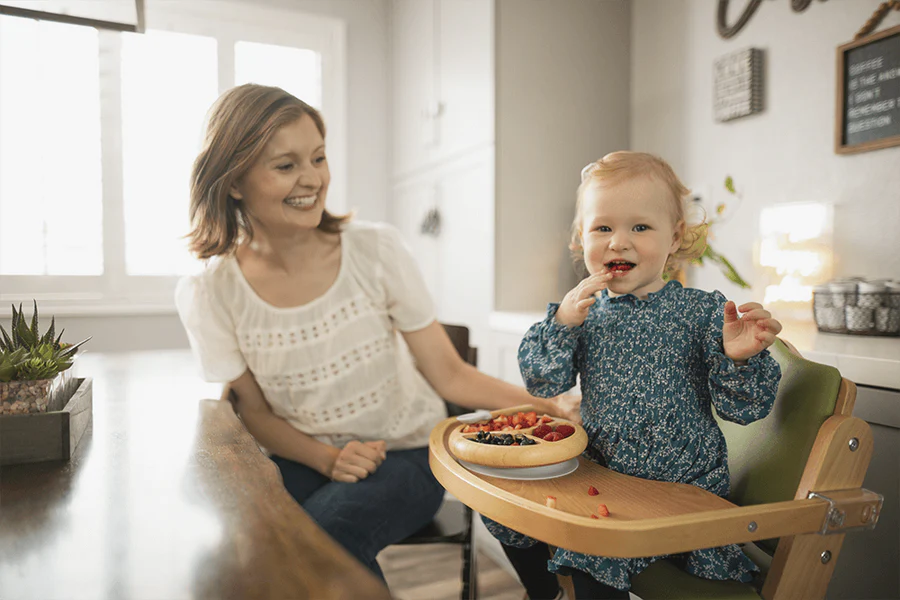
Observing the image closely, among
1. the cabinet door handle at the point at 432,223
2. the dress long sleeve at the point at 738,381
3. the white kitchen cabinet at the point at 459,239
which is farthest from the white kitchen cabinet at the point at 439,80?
the dress long sleeve at the point at 738,381

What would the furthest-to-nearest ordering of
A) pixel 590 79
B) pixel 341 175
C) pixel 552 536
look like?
1. pixel 341 175
2. pixel 590 79
3. pixel 552 536

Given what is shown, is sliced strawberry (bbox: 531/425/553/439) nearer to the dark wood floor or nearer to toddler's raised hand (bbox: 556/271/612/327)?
toddler's raised hand (bbox: 556/271/612/327)

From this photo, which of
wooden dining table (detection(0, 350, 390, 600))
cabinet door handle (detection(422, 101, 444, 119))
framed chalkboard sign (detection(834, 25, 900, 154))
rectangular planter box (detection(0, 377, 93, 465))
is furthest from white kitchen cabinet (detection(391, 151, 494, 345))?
rectangular planter box (detection(0, 377, 93, 465))

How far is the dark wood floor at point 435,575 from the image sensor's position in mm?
2025

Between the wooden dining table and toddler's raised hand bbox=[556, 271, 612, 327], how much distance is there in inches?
19.2

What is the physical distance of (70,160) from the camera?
6.81ft

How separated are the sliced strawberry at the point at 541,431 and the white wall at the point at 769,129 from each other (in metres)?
1.20

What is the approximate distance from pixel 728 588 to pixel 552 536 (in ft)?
1.15

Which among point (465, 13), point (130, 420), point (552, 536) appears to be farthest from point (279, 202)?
point (465, 13)

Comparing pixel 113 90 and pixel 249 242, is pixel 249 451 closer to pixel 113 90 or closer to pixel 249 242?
pixel 249 242

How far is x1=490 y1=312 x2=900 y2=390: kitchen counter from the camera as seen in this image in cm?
105

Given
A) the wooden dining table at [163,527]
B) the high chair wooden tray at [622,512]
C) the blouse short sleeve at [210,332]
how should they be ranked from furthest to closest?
the blouse short sleeve at [210,332], the high chair wooden tray at [622,512], the wooden dining table at [163,527]

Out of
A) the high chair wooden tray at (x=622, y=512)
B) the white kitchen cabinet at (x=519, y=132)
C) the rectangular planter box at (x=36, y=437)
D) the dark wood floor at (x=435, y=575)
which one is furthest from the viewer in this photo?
the white kitchen cabinet at (x=519, y=132)

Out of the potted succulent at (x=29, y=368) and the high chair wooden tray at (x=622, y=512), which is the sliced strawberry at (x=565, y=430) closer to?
the high chair wooden tray at (x=622, y=512)
